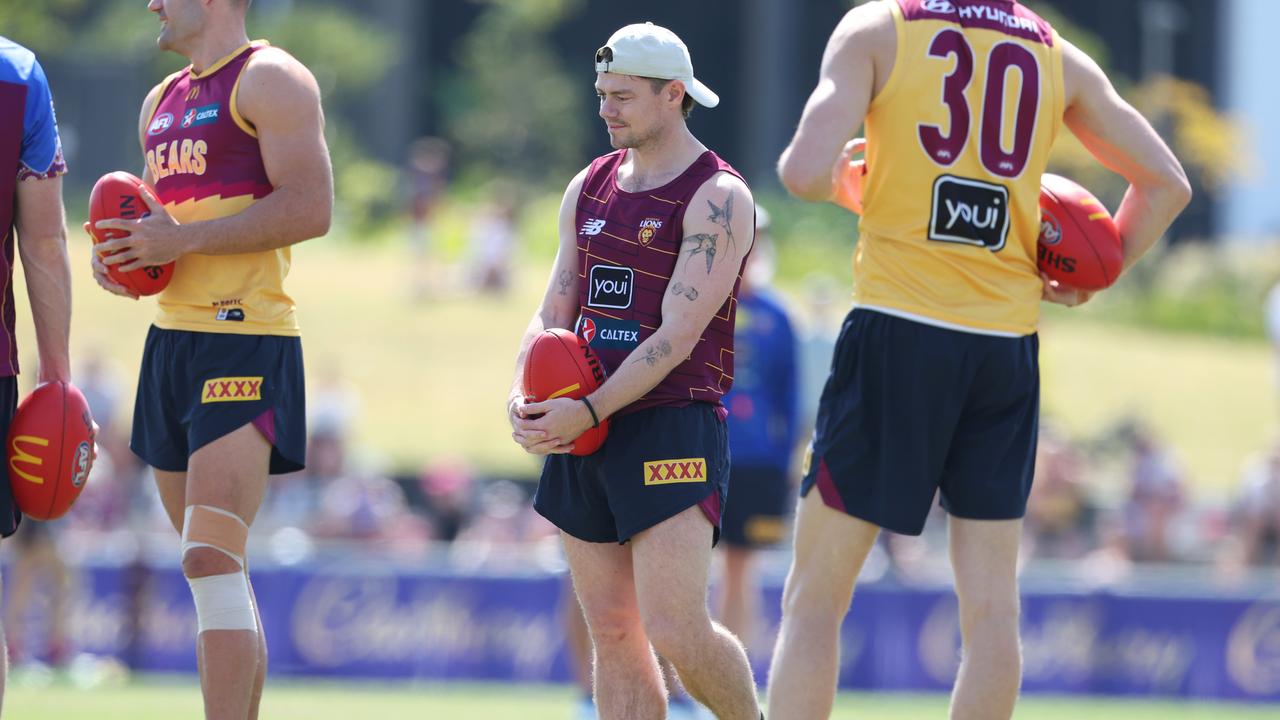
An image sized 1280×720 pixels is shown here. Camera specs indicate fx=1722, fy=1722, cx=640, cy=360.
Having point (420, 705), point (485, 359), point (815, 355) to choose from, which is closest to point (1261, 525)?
point (815, 355)

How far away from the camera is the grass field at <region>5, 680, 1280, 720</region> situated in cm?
929

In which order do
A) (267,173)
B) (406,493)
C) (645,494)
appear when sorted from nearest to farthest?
(645,494)
(267,173)
(406,493)

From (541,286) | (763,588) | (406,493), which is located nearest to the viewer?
(763,588)

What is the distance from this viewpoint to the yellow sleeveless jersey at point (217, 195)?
5.38 meters

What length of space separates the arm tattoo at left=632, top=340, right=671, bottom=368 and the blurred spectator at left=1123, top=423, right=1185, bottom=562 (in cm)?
1029

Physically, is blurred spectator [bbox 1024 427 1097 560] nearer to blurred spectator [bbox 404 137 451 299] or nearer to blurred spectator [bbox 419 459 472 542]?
blurred spectator [bbox 419 459 472 542]

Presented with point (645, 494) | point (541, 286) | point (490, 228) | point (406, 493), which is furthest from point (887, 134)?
point (541, 286)

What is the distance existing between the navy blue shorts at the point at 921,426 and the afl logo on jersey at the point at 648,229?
69 centimetres

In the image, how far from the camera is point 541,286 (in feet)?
88.1

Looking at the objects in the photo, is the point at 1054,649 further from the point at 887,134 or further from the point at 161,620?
the point at 887,134

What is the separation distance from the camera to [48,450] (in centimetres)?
499

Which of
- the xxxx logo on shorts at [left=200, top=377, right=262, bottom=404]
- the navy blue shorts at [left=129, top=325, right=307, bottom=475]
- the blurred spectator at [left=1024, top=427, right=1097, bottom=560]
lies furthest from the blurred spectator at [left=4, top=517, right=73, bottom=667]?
the blurred spectator at [left=1024, top=427, right=1097, bottom=560]

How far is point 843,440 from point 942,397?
32 centimetres

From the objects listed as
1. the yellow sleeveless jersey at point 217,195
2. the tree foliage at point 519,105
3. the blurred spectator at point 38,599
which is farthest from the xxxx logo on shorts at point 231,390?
the tree foliage at point 519,105
